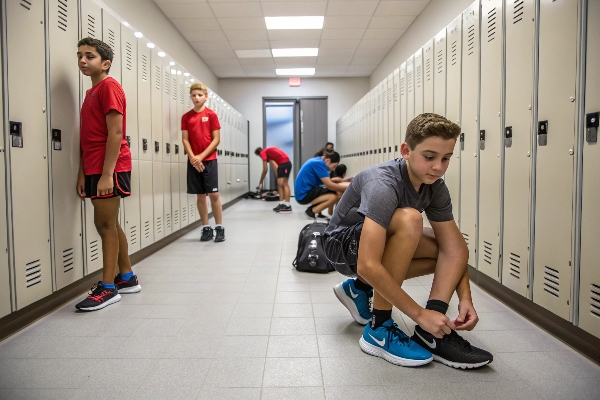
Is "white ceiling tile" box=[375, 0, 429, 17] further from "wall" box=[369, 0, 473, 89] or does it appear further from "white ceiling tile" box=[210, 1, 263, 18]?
"white ceiling tile" box=[210, 1, 263, 18]

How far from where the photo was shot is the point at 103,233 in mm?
2371

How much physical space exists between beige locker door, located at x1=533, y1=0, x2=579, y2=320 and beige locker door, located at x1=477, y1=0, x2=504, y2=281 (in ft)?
1.25

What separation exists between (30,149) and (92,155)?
0.33 m

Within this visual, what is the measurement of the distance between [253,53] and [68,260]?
273 inches

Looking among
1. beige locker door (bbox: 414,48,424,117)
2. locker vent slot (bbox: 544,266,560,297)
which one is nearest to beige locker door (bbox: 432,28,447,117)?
beige locker door (bbox: 414,48,424,117)

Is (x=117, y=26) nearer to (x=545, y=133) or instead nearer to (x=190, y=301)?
(x=190, y=301)

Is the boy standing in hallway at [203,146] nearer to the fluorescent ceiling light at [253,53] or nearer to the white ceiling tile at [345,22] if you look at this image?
the white ceiling tile at [345,22]

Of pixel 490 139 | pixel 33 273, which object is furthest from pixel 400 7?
pixel 33 273

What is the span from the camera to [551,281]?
1.88m

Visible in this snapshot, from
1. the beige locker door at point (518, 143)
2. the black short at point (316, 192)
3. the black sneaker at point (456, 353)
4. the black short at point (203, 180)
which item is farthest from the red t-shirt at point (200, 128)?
the black sneaker at point (456, 353)

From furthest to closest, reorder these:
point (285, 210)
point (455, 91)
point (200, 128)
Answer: point (285, 210), point (200, 128), point (455, 91)

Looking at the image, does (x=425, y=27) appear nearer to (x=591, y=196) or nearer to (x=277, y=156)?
(x=277, y=156)

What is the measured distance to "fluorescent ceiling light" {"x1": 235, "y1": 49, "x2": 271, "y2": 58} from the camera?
840 centimetres

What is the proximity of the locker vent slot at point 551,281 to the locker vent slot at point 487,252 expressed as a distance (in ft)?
1.81
